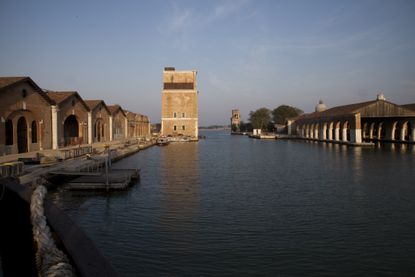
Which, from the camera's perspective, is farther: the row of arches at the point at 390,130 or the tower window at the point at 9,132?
the row of arches at the point at 390,130

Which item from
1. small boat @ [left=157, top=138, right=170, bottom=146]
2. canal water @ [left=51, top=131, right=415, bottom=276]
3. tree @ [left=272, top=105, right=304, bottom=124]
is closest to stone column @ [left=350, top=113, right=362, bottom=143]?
small boat @ [left=157, top=138, right=170, bottom=146]

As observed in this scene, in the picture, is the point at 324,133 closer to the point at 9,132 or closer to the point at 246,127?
the point at 9,132

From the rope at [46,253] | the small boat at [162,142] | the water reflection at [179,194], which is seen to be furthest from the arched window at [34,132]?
the small boat at [162,142]

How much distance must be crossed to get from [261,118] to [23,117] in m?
90.4

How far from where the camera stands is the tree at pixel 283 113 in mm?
109188

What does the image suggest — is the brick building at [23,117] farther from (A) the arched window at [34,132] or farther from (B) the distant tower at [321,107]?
(B) the distant tower at [321,107]

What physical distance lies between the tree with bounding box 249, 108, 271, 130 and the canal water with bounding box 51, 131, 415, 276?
9063 cm

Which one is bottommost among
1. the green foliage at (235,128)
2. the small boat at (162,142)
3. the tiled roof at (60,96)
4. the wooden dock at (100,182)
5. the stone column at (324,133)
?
the wooden dock at (100,182)

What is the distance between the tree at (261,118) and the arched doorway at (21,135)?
87912 mm

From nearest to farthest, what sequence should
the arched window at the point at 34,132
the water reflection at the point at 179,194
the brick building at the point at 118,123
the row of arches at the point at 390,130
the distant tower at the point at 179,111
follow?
the water reflection at the point at 179,194 < the arched window at the point at 34,132 < the row of arches at the point at 390,130 < the brick building at the point at 118,123 < the distant tower at the point at 179,111

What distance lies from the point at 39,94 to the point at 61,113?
437 cm

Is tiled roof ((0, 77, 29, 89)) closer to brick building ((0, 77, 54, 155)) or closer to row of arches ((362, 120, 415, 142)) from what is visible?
brick building ((0, 77, 54, 155))

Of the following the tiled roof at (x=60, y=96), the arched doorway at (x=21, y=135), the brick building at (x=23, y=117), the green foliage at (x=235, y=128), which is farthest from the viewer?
the green foliage at (x=235, y=128)

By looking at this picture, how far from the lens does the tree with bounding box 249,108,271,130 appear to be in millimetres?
109750
